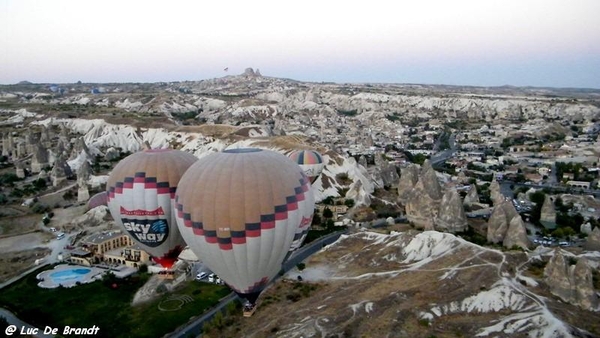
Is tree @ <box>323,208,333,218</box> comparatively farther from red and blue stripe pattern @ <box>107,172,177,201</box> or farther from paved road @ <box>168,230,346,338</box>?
red and blue stripe pattern @ <box>107,172,177,201</box>

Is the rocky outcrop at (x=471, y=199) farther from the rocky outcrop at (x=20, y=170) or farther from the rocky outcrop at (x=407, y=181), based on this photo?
the rocky outcrop at (x=20, y=170)

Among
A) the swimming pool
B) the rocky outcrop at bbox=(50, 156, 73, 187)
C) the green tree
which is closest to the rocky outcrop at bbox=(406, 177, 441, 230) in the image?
the green tree

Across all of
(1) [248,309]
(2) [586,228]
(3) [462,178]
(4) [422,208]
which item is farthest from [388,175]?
(1) [248,309]

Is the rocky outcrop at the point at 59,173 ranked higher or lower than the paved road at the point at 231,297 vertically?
higher

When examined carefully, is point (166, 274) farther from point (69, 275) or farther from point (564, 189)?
point (564, 189)

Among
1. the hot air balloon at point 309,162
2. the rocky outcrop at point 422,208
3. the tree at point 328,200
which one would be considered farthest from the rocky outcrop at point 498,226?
A: the tree at point 328,200

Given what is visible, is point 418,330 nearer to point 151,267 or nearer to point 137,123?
point 151,267

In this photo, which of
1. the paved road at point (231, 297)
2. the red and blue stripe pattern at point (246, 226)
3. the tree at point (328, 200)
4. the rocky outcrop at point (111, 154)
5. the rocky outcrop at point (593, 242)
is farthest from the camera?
the rocky outcrop at point (111, 154)
